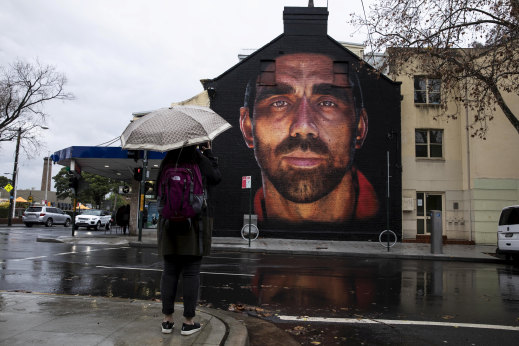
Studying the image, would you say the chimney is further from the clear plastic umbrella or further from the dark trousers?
the dark trousers

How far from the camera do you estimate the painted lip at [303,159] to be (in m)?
18.9

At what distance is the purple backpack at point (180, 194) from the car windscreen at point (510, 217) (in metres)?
12.5

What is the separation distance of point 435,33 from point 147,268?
35.7 ft

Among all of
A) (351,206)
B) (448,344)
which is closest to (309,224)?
(351,206)

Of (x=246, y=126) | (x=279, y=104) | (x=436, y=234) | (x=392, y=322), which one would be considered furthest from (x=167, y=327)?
(x=279, y=104)

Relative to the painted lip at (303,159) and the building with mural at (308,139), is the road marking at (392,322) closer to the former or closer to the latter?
the building with mural at (308,139)

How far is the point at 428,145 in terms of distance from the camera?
19.7m

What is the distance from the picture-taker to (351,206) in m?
18.7

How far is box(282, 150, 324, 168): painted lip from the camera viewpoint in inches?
746

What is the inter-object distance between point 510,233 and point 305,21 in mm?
13524

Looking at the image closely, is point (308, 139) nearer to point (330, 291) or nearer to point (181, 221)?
point (330, 291)

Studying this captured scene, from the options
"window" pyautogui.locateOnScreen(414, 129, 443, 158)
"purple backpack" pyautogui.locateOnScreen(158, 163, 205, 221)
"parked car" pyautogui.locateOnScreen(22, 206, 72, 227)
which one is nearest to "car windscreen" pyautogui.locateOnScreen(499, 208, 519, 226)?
"window" pyautogui.locateOnScreen(414, 129, 443, 158)

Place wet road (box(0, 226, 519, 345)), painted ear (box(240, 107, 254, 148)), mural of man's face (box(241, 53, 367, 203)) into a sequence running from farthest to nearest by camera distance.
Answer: painted ear (box(240, 107, 254, 148)), mural of man's face (box(241, 53, 367, 203)), wet road (box(0, 226, 519, 345))

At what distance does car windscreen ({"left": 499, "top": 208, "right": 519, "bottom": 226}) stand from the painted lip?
808 centimetres
